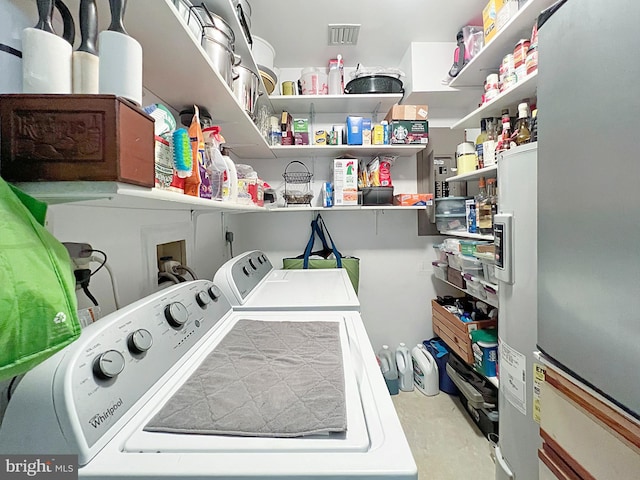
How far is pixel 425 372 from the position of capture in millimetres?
2193

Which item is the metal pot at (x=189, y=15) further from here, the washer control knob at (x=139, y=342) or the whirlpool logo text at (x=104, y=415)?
the whirlpool logo text at (x=104, y=415)

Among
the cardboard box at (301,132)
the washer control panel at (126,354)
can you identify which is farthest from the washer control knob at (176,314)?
the cardboard box at (301,132)

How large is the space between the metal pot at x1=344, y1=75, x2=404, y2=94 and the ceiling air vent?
248mm

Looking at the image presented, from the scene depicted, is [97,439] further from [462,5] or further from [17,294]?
[462,5]

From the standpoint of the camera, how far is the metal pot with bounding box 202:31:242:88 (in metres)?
0.98

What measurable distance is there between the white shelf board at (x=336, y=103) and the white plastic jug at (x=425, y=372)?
1912mm

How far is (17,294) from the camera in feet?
1.13

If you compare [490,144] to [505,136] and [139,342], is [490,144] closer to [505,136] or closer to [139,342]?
[505,136]

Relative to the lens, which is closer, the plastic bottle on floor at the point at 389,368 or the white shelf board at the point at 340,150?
the white shelf board at the point at 340,150

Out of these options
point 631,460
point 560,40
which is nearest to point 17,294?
point 631,460

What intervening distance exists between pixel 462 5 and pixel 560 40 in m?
1.36

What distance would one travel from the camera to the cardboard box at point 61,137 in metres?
0.43

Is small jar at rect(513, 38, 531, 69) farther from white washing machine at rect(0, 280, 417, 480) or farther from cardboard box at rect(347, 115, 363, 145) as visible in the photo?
white washing machine at rect(0, 280, 417, 480)

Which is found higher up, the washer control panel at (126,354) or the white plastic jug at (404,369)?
the washer control panel at (126,354)
